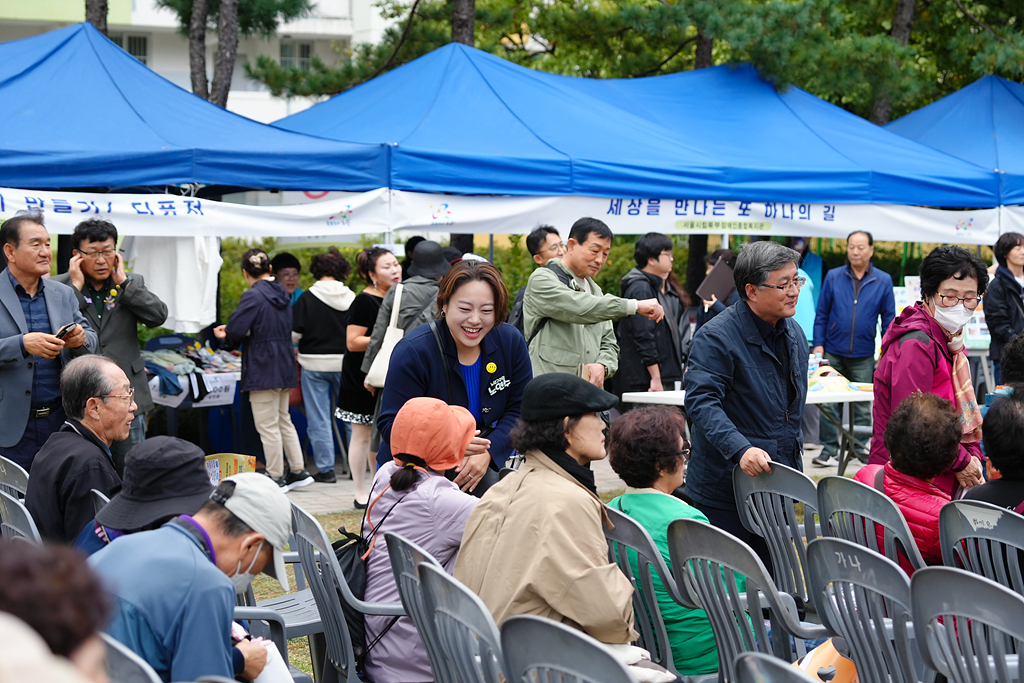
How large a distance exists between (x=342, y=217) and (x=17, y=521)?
376cm

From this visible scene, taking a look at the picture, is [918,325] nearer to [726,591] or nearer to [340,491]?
[726,591]

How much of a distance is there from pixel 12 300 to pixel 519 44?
39.0 ft

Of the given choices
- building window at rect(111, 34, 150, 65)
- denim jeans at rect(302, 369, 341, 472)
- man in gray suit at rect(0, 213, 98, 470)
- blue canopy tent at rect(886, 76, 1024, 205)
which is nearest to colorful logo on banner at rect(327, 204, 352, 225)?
denim jeans at rect(302, 369, 341, 472)

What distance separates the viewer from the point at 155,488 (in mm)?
2502

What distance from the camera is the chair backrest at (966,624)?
2.11 m

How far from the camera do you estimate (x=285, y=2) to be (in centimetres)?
1115

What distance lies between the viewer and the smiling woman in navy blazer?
12.1 ft

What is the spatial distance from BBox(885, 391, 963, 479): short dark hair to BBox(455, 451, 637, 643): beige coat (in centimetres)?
122

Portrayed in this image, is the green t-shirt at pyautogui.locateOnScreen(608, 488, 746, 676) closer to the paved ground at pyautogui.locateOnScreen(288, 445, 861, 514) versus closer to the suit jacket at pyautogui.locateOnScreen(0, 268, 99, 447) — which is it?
the suit jacket at pyautogui.locateOnScreen(0, 268, 99, 447)

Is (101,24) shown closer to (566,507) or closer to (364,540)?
(364,540)

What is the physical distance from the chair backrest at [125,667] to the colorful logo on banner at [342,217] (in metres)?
5.18

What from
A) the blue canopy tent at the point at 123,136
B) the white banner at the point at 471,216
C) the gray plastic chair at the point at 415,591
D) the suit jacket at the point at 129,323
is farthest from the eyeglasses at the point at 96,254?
the gray plastic chair at the point at 415,591

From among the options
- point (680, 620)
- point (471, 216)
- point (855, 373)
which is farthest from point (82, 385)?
point (855, 373)

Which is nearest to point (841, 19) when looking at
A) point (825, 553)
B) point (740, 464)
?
point (740, 464)
